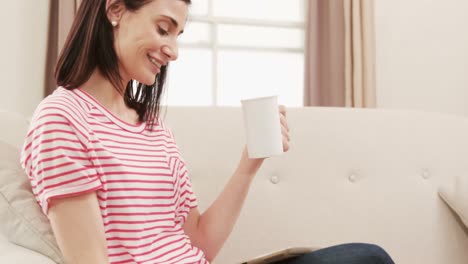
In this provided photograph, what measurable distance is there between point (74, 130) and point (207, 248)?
452mm

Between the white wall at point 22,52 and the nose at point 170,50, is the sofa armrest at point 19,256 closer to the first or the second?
the nose at point 170,50

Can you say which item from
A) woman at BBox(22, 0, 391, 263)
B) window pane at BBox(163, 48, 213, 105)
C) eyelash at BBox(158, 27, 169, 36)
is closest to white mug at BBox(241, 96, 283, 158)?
woman at BBox(22, 0, 391, 263)

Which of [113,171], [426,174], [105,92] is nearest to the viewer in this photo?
[113,171]

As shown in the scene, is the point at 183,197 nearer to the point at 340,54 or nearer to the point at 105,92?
the point at 105,92

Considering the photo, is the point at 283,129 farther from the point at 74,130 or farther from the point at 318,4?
the point at 318,4

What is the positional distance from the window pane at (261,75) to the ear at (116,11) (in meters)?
1.78

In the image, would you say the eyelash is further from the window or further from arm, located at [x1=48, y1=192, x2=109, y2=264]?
the window

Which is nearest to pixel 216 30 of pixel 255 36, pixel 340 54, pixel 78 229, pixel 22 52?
pixel 255 36

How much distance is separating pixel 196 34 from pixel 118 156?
1.91 meters

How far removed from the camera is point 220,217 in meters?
1.12

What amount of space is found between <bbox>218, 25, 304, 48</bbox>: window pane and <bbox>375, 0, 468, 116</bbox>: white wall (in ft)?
1.53

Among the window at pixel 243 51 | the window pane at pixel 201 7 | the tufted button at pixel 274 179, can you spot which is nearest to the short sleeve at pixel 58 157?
the tufted button at pixel 274 179

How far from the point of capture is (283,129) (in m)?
1.02

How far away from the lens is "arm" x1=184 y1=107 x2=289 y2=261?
109 cm
